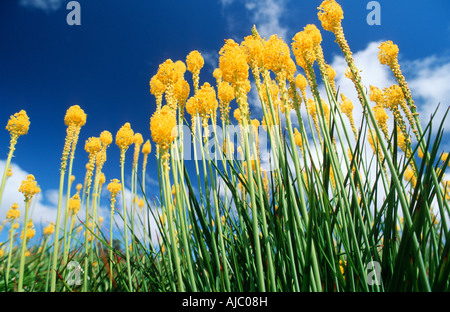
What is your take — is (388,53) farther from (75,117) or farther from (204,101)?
(75,117)

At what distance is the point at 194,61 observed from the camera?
256 centimetres

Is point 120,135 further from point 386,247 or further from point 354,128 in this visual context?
point 354,128

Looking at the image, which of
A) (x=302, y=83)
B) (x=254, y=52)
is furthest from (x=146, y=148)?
(x=254, y=52)

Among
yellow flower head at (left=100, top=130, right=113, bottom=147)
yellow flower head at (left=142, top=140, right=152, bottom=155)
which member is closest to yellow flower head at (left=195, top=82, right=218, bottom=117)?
yellow flower head at (left=100, top=130, right=113, bottom=147)

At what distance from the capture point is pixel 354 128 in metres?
3.34

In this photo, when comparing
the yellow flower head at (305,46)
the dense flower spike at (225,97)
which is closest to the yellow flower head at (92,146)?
the dense flower spike at (225,97)

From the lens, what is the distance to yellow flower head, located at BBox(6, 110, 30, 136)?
2.66 metres

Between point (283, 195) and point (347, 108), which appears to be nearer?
point (283, 195)

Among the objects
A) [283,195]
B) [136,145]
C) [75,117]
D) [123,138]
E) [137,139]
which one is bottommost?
[283,195]

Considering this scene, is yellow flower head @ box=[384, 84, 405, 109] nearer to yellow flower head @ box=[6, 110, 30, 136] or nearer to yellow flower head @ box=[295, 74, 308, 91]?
yellow flower head @ box=[295, 74, 308, 91]

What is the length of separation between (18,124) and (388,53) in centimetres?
401

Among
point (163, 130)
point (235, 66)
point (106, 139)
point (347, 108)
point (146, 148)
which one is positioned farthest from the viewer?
point (146, 148)
